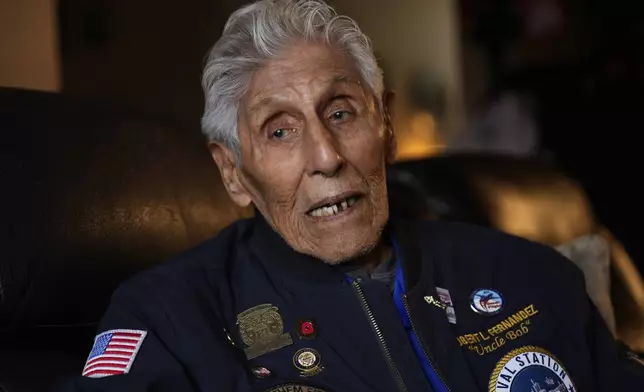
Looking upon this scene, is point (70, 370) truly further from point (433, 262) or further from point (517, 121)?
point (517, 121)

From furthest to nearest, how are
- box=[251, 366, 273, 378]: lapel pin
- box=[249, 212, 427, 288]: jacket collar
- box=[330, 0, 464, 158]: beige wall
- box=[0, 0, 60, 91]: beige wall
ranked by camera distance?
box=[330, 0, 464, 158]: beige wall
box=[0, 0, 60, 91]: beige wall
box=[249, 212, 427, 288]: jacket collar
box=[251, 366, 273, 378]: lapel pin

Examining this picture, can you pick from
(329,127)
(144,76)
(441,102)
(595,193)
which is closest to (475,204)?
(329,127)

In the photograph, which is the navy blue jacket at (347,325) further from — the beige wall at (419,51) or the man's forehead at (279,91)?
the beige wall at (419,51)

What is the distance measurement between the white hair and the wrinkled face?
2 centimetres

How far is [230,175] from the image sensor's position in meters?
1.49

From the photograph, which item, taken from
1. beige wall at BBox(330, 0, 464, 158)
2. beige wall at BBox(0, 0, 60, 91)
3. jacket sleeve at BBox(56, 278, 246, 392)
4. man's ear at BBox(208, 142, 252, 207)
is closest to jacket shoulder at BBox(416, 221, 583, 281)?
man's ear at BBox(208, 142, 252, 207)

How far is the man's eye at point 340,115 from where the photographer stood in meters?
1.40

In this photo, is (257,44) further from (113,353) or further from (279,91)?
(113,353)

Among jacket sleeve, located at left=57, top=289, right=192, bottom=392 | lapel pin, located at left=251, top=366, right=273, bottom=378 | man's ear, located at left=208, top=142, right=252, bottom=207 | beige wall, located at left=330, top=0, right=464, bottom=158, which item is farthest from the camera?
beige wall, located at left=330, top=0, right=464, bottom=158

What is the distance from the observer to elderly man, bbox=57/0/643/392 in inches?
49.7

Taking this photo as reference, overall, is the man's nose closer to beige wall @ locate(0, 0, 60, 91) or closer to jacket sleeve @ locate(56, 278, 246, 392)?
jacket sleeve @ locate(56, 278, 246, 392)

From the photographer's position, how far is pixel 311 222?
1.38 m

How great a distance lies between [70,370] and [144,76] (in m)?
Answer: 2.40

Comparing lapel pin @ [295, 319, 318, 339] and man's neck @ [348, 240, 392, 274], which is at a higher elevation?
man's neck @ [348, 240, 392, 274]
